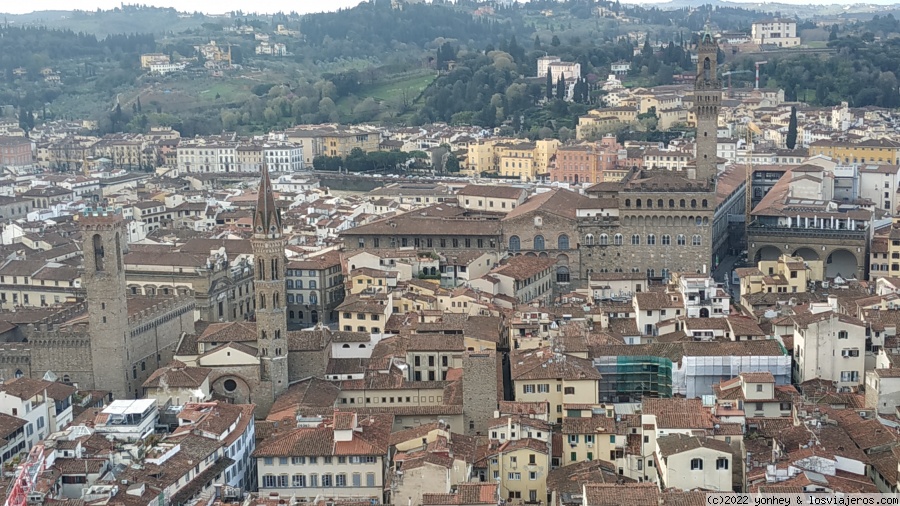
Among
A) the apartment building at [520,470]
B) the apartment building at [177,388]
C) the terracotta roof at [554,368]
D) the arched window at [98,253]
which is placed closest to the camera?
the apartment building at [520,470]

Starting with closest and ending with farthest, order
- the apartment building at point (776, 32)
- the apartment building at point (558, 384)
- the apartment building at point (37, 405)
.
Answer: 1. the apartment building at point (37, 405)
2. the apartment building at point (558, 384)
3. the apartment building at point (776, 32)

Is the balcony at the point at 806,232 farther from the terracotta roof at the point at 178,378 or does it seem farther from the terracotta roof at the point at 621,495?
the terracotta roof at the point at 621,495

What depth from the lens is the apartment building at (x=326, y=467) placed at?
86.7 ft

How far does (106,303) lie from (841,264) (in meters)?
28.2

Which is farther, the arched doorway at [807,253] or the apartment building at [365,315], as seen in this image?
the arched doorway at [807,253]

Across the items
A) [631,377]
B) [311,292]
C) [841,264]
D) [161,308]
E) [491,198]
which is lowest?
[841,264]

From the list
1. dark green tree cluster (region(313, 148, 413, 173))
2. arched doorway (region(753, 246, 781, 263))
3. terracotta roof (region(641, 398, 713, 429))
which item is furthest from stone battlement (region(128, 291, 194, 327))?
dark green tree cluster (region(313, 148, 413, 173))

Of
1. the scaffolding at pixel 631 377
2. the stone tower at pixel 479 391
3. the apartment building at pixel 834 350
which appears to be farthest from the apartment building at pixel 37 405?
the apartment building at pixel 834 350

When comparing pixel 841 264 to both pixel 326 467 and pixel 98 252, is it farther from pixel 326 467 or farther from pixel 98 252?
pixel 326 467

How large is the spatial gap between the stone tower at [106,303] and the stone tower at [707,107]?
74.6 ft

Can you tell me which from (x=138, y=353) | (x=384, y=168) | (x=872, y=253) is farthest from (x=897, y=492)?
(x=384, y=168)

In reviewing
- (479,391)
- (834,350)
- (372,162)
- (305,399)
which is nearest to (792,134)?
(372,162)

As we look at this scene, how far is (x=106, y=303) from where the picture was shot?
35.0 meters

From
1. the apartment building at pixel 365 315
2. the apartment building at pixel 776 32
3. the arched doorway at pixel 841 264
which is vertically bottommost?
the arched doorway at pixel 841 264
